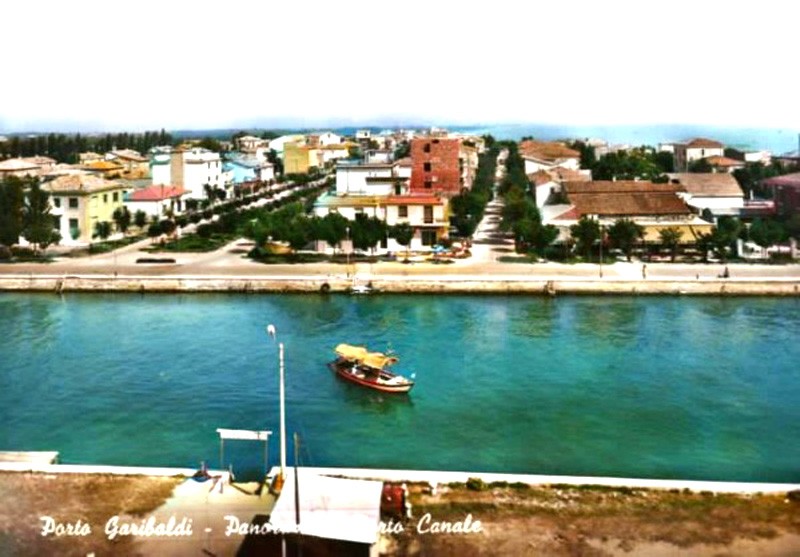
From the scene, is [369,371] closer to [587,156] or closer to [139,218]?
[139,218]

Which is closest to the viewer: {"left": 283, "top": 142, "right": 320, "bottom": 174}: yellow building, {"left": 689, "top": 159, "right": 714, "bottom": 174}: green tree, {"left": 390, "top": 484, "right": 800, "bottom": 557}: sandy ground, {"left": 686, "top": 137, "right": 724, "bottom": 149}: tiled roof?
{"left": 390, "top": 484, "right": 800, "bottom": 557}: sandy ground

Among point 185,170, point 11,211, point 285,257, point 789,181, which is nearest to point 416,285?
point 285,257

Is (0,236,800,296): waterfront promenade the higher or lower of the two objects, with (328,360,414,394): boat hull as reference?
higher

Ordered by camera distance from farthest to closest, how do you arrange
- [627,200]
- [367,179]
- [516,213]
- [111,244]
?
[367,179] < [516,213] < [627,200] < [111,244]

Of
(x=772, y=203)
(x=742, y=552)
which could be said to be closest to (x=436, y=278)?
(x=742, y=552)

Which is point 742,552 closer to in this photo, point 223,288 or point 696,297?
point 696,297

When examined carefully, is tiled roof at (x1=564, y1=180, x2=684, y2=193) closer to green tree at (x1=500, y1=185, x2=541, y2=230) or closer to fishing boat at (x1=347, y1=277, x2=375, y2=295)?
green tree at (x1=500, y1=185, x2=541, y2=230)

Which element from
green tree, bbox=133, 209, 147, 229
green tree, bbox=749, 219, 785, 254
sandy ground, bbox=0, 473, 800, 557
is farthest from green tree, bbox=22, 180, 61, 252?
green tree, bbox=749, 219, 785, 254
